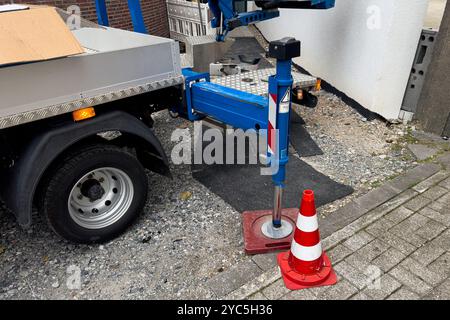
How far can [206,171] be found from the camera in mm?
3924

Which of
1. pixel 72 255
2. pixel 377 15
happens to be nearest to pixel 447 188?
pixel 377 15

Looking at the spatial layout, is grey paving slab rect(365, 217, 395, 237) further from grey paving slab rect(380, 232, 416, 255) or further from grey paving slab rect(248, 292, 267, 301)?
grey paving slab rect(248, 292, 267, 301)

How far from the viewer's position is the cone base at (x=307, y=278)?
2385mm

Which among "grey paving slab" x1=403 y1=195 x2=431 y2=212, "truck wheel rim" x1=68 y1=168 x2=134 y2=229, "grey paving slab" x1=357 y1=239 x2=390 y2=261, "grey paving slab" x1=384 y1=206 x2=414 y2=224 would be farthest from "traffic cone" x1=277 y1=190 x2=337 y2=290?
"truck wheel rim" x1=68 y1=168 x2=134 y2=229

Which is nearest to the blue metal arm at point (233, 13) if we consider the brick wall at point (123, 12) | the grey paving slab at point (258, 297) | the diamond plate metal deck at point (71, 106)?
the diamond plate metal deck at point (71, 106)

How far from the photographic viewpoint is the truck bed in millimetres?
2133

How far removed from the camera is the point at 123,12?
7340 mm

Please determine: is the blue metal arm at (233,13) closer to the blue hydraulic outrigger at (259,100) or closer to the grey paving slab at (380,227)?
the blue hydraulic outrigger at (259,100)

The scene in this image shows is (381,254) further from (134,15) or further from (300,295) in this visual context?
(134,15)

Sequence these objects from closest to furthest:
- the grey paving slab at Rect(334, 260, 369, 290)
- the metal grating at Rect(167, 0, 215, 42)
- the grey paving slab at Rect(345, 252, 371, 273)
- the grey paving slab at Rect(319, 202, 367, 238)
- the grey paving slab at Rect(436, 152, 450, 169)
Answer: the grey paving slab at Rect(334, 260, 369, 290)
the grey paving slab at Rect(345, 252, 371, 273)
the grey paving slab at Rect(319, 202, 367, 238)
the grey paving slab at Rect(436, 152, 450, 169)
the metal grating at Rect(167, 0, 215, 42)

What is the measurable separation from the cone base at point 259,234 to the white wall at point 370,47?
2.46m

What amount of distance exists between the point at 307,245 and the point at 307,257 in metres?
0.09

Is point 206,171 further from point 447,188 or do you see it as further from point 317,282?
point 447,188

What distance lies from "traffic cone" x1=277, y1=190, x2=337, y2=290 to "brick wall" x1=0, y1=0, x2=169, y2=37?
6.13 m
